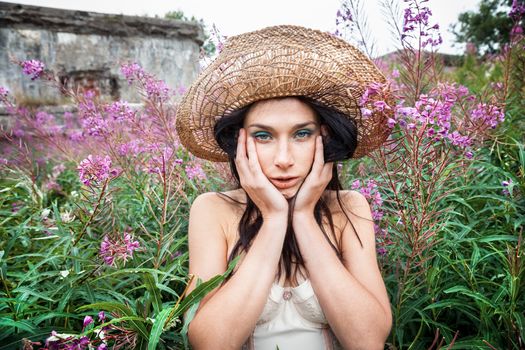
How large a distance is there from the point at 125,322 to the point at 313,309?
0.73m

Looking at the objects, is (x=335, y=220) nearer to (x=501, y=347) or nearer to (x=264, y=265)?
(x=264, y=265)

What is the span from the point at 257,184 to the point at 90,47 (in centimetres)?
682

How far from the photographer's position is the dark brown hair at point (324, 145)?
1734 mm

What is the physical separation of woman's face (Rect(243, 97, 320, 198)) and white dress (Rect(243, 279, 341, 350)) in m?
0.41

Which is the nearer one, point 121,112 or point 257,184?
point 257,184

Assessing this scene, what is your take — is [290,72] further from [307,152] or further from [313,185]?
[313,185]

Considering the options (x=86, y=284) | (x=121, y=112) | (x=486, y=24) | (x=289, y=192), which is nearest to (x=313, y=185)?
(x=289, y=192)

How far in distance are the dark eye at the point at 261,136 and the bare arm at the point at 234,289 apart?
339 mm

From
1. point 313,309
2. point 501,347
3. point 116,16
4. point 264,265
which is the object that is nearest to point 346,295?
point 313,309

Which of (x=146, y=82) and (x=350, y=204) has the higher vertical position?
(x=146, y=82)

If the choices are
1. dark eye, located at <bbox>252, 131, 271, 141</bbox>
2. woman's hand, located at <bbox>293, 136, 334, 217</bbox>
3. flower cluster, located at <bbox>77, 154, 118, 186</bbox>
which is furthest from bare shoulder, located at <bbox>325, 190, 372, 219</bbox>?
flower cluster, located at <bbox>77, 154, 118, 186</bbox>

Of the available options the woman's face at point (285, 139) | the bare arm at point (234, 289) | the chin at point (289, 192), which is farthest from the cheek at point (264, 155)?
the bare arm at point (234, 289)

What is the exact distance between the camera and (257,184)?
1.65 meters

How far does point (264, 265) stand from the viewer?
150 centimetres
